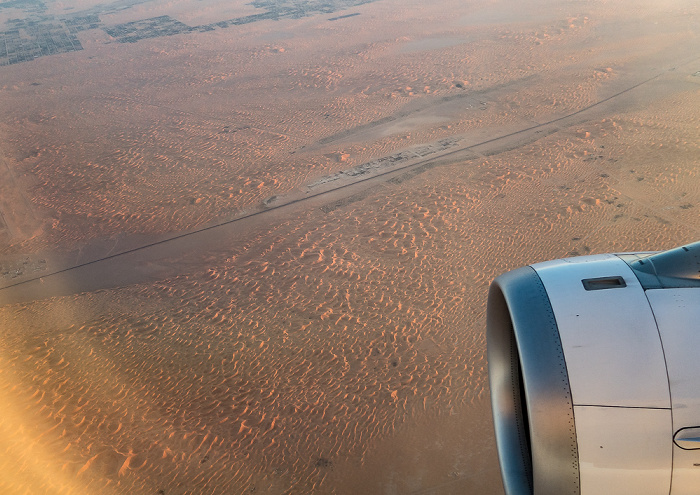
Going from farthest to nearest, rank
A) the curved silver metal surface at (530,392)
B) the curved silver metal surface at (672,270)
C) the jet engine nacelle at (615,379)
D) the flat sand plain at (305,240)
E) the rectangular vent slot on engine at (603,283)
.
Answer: the flat sand plain at (305,240), the rectangular vent slot on engine at (603,283), the curved silver metal surface at (672,270), the curved silver metal surface at (530,392), the jet engine nacelle at (615,379)

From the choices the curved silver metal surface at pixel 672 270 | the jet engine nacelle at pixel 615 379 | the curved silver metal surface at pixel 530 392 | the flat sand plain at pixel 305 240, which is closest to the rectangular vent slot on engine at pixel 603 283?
the jet engine nacelle at pixel 615 379

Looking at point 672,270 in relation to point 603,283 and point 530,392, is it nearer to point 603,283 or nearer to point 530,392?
point 603,283

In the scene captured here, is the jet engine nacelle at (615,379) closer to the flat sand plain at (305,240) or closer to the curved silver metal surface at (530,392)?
the curved silver metal surface at (530,392)

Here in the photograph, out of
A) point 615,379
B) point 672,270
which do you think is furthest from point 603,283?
point 615,379

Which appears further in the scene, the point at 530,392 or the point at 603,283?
the point at 603,283

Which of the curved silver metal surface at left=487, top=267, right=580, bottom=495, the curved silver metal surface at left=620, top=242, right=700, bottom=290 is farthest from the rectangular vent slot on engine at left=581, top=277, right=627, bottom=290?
the curved silver metal surface at left=487, top=267, right=580, bottom=495

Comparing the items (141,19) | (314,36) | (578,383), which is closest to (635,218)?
(578,383)

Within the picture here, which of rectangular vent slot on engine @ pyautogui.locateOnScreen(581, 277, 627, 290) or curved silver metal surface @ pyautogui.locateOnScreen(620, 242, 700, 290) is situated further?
rectangular vent slot on engine @ pyautogui.locateOnScreen(581, 277, 627, 290)

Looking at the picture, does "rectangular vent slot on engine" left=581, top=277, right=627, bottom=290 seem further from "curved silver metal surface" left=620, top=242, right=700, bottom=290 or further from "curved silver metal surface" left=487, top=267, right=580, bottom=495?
"curved silver metal surface" left=487, top=267, right=580, bottom=495
